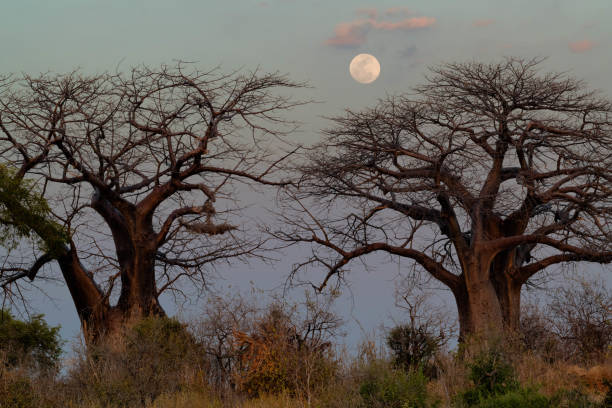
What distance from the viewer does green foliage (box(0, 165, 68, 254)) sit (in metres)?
16.0

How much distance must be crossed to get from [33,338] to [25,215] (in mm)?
4013

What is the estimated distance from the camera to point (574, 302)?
1755 cm

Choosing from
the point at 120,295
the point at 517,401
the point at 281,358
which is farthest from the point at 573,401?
the point at 120,295

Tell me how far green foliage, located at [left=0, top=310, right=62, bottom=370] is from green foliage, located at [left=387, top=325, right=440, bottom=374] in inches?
Result: 371

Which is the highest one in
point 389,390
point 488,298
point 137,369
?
point 488,298

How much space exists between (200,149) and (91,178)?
2.93 metres

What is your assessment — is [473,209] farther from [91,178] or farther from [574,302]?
[91,178]

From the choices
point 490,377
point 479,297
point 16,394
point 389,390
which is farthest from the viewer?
point 479,297

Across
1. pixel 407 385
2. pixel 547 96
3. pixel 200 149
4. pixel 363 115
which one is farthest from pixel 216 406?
pixel 547 96

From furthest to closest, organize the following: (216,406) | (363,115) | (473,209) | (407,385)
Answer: (363,115)
(473,209)
(216,406)
(407,385)

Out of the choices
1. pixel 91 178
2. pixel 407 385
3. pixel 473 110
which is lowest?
pixel 407 385

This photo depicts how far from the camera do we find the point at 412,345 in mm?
14203

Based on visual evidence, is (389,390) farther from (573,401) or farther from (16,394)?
(16,394)

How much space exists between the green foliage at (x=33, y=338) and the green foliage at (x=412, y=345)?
30.9 feet
